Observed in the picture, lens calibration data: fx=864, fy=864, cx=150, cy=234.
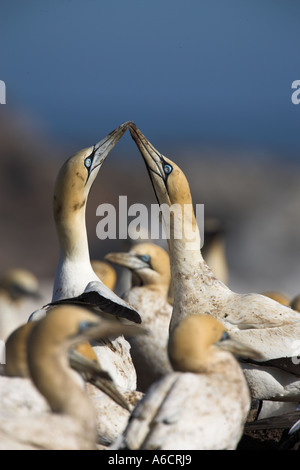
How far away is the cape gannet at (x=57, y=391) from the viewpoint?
13.3 feet

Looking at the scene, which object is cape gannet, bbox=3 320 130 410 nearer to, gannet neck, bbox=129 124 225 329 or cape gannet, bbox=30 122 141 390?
cape gannet, bbox=30 122 141 390

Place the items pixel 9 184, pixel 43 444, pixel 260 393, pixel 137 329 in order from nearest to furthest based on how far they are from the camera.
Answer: pixel 43 444, pixel 137 329, pixel 260 393, pixel 9 184

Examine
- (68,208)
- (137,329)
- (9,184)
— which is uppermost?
(9,184)

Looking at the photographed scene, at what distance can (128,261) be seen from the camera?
8352 millimetres

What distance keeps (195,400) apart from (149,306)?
3.56 meters

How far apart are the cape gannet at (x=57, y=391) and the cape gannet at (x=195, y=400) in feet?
0.82

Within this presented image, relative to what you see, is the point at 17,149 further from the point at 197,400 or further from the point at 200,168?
the point at 197,400

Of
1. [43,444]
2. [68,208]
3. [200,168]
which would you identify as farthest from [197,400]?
[200,168]

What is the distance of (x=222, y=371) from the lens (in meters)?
4.48

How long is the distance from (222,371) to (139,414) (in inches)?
21.3

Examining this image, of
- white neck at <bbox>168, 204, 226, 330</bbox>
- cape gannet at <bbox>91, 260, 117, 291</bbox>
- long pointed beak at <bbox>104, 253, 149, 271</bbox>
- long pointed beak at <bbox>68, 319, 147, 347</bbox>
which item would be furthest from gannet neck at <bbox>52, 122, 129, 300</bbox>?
long pointed beak at <bbox>68, 319, 147, 347</bbox>

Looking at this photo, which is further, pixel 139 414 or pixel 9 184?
pixel 9 184

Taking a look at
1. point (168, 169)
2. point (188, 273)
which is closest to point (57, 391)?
point (188, 273)

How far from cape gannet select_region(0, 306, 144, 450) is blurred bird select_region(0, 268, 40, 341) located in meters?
5.80
